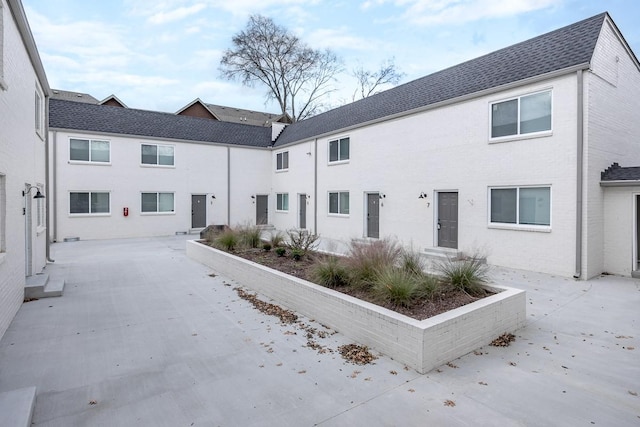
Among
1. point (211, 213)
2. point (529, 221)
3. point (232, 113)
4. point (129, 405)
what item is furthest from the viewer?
point (232, 113)

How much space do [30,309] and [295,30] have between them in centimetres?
2929

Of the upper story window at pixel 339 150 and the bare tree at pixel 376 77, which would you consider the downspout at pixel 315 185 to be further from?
the bare tree at pixel 376 77

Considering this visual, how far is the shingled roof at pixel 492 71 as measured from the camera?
8695mm

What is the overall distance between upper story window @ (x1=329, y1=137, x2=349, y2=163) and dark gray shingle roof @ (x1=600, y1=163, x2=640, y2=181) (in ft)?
29.0

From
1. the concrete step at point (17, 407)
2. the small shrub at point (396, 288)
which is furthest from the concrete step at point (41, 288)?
the small shrub at point (396, 288)

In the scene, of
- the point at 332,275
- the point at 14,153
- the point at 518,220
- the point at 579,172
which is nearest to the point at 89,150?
the point at 14,153

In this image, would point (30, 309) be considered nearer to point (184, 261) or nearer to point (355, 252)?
point (184, 261)

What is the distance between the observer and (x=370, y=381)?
3707mm

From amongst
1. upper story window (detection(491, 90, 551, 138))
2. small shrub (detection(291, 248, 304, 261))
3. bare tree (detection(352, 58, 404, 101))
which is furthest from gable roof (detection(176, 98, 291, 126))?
small shrub (detection(291, 248, 304, 261))

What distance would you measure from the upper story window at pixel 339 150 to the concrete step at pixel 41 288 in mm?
10972

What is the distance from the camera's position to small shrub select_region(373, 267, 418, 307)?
15.6 feet

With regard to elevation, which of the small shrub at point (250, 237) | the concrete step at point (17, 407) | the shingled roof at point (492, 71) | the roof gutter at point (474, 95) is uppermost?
the shingled roof at point (492, 71)

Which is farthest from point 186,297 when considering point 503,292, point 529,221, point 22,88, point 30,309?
point 529,221

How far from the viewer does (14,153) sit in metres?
5.86
